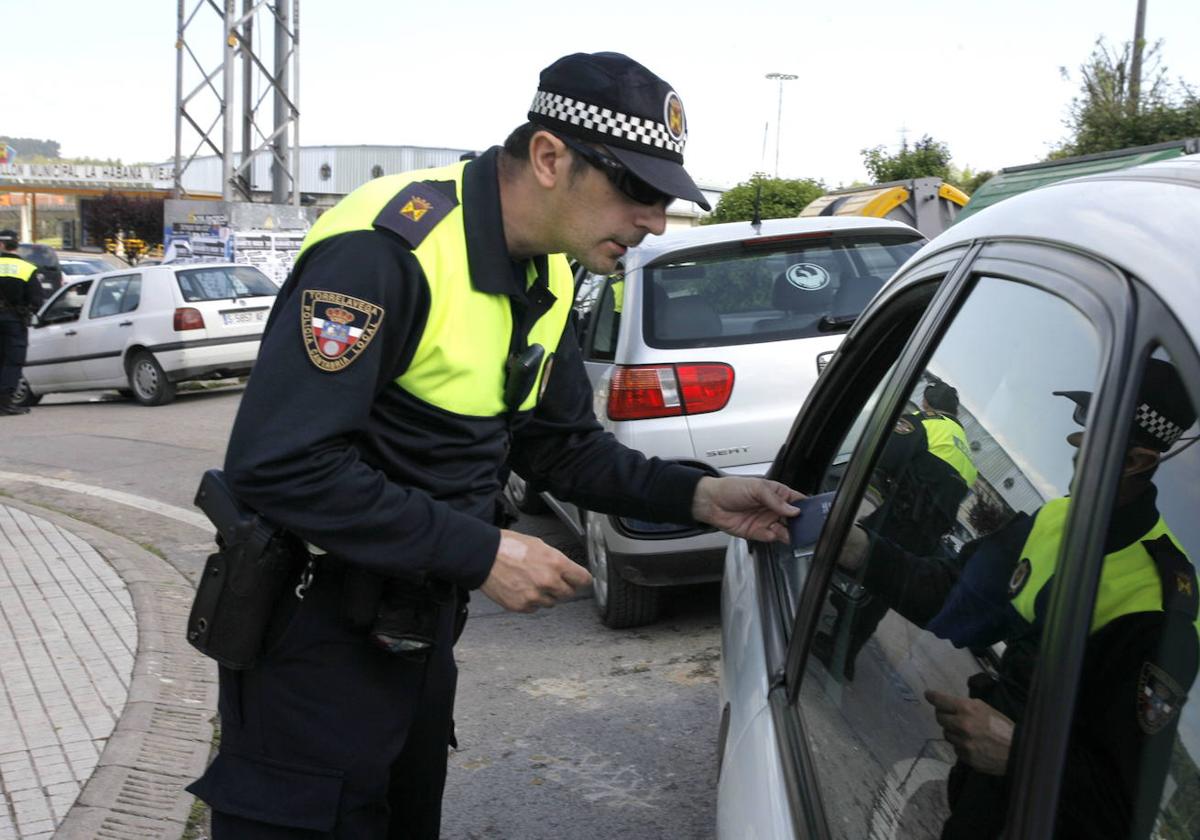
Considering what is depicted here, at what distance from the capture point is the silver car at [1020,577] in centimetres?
110

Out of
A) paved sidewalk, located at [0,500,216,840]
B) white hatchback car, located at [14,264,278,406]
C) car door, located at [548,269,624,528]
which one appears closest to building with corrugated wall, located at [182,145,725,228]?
white hatchback car, located at [14,264,278,406]

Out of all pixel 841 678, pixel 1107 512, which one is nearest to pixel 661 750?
pixel 841 678

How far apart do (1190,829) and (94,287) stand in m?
15.9

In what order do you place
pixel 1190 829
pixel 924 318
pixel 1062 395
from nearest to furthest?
pixel 1190 829, pixel 1062 395, pixel 924 318

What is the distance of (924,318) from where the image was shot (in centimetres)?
194

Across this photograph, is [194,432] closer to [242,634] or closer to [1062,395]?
[242,634]

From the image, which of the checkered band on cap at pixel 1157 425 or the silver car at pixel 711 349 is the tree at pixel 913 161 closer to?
the silver car at pixel 711 349

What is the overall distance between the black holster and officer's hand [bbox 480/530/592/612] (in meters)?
0.32

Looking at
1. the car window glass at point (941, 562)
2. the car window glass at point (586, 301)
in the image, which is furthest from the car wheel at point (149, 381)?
the car window glass at point (941, 562)

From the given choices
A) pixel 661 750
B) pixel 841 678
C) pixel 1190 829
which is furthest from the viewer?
pixel 661 750

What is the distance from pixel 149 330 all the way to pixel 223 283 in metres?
1.00

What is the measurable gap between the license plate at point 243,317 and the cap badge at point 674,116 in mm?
13239

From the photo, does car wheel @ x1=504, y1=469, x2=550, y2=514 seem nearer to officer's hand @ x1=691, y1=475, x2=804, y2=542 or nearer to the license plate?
officer's hand @ x1=691, y1=475, x2=804, y2=542

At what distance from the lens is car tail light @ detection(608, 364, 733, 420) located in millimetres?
5312
